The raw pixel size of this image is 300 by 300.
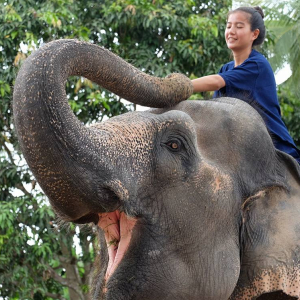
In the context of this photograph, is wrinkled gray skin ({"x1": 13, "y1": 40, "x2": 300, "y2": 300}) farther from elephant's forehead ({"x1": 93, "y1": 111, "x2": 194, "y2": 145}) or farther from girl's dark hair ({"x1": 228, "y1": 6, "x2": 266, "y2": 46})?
girl's dark hair ({"x1": 228, "y1": 6, "x2": 266, "y2": 46})

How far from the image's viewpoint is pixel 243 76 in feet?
10.4

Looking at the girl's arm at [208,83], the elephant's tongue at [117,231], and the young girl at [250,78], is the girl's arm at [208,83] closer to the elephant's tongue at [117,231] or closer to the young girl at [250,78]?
the young girl at [250,78]

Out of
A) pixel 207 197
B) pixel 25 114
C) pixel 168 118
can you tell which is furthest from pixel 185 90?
pixel 25 114

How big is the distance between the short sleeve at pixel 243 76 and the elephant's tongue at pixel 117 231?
36.8 inches

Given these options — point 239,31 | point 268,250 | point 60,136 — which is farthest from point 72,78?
point 60,136

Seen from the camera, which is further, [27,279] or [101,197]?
[27,279]

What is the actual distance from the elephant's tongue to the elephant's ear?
22.5 inches

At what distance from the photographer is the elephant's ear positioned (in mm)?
2859

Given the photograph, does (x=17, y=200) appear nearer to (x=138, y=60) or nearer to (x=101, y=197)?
(x=138, y=60)

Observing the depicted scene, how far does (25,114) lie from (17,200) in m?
5.62

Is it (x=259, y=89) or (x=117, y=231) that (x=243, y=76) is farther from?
(x=117, y=231)

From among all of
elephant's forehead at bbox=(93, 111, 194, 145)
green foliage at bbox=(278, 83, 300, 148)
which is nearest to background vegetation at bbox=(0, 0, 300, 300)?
green foliage at bbox=(278, 83, 300, 148)

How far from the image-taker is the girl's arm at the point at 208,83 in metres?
3.09

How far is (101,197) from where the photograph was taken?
2.30m
